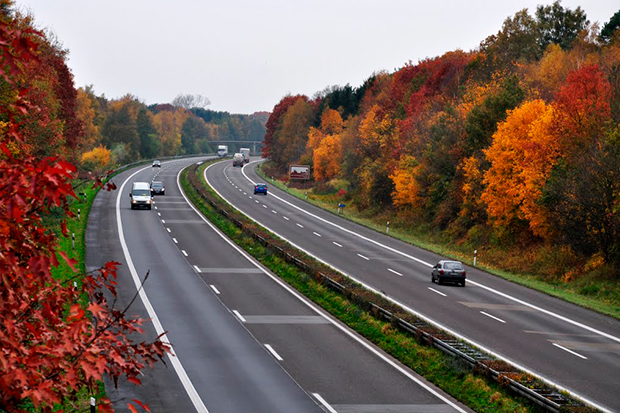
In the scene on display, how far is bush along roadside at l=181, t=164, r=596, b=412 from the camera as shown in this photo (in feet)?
60.5

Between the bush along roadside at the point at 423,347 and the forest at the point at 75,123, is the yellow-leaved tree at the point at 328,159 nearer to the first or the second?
the forest at the point at 75,123

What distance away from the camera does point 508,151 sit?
160ft

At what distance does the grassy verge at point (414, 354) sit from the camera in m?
18.8

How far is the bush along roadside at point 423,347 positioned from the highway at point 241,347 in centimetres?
59

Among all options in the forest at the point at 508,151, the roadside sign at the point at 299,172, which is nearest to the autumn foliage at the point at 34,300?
the forest at the point at 508,151

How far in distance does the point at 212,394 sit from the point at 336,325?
9.66 meters

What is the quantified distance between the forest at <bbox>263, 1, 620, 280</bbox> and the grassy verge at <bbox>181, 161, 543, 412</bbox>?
50.6ft

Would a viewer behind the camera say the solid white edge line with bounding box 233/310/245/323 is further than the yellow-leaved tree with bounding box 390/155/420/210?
No

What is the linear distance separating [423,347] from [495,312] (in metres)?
8.40

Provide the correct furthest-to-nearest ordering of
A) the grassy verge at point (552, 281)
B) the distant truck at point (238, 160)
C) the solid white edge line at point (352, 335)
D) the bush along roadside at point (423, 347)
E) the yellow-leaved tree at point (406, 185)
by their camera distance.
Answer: the distant truck at point (238, 160), the yellow-leaved tree at point (406, 185), the grassy verge at point (552, 281), the solid white edge line at point (352, 335), the bush along roadside at point (423, 347)

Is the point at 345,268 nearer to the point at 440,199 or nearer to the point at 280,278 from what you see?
the point at 280,278

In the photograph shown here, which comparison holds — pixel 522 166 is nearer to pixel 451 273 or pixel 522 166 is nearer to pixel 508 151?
pixel 508 151

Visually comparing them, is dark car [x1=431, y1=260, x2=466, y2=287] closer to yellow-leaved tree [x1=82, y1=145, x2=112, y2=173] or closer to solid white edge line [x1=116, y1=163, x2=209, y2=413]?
solid white edge line [x1=116, y1=163, x2=209, y2=413]

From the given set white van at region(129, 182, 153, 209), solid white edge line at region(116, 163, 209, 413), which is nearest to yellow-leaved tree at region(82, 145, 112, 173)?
white van at region(129, 182, 153, 209)
